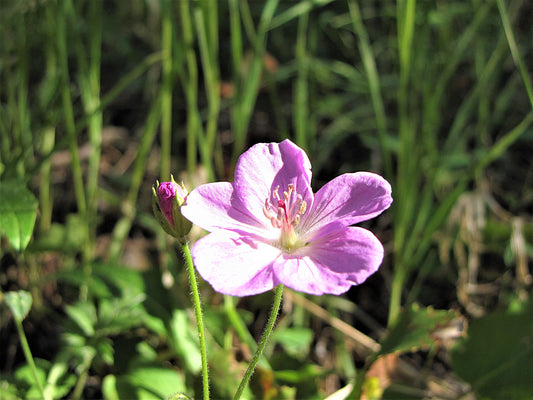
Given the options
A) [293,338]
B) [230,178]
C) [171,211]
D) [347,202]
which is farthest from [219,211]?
[230,178]

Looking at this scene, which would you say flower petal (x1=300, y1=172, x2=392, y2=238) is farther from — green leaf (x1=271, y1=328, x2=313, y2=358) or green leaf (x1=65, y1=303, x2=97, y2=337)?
green leaf (x1=65, y1=303, x2=97, y2=337)

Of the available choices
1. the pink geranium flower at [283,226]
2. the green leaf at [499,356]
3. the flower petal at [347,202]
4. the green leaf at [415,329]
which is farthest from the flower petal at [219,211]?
the green leaf at [499,356]

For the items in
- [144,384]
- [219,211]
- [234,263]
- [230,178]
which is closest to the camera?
[234,263]

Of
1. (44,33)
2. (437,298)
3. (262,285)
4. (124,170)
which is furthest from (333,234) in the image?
(124,170)

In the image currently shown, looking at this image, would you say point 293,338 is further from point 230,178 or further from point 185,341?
point 230,178

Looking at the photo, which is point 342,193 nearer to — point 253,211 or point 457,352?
point 253,211

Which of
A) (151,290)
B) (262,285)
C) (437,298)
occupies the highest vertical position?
(262,285)
